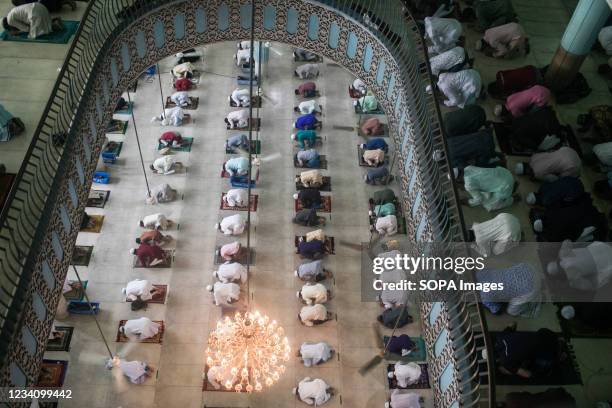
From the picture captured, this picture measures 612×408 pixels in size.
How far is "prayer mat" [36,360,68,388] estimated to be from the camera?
9.98m

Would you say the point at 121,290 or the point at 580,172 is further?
the point at 580,172

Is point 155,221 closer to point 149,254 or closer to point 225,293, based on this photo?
point 149,254

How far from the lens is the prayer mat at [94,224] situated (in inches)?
472

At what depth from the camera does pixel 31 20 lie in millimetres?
14750

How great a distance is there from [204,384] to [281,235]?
318cm

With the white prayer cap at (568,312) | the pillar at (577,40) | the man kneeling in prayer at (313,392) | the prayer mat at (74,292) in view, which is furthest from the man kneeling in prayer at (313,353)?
the pillar at (577,40)

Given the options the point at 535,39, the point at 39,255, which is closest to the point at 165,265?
the point at 39,255

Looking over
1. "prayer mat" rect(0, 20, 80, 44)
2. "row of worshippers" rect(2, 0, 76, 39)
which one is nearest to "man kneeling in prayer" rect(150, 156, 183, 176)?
"prayer mat" rect(0, 20, 80, 44)

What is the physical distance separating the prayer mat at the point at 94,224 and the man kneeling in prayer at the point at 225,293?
263 centimetres

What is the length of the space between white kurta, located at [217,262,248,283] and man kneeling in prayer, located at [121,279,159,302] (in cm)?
120

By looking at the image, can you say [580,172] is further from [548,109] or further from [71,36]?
[71,36]

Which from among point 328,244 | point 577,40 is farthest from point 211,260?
point 577,40

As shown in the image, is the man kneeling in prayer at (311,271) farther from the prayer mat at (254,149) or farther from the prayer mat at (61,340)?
the prayer mat at (61,340)

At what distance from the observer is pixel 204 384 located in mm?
10227
